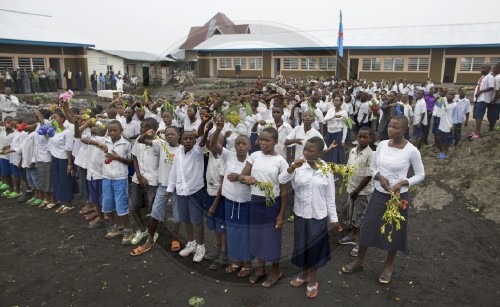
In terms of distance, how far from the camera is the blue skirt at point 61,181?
19.8 feet

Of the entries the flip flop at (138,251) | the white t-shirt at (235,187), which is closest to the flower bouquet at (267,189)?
the white t-shirt at (235,187)

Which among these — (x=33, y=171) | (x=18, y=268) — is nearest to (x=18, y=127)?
(x=33, y=171)

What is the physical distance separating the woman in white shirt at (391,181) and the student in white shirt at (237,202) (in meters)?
1.34

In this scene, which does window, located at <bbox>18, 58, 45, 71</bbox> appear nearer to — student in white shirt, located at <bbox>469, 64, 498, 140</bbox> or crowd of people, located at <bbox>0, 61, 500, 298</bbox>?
crowd of people, located at <bbox>0, 61, 500, 298</bbox>

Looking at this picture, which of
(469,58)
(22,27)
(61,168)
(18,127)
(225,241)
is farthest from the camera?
(469,58)

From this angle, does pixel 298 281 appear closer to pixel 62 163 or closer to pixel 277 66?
pixel 62 163

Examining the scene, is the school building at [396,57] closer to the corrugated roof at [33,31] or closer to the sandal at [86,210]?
the corrugated roof at [33,31]

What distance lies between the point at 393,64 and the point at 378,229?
2566 centimetres

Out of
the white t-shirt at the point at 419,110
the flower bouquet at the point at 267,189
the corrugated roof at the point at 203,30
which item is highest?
the corrugated roof at the point at 203,30

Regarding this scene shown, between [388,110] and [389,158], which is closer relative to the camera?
[389,158]

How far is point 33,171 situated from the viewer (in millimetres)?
6555

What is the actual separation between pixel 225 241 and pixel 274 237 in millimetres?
901

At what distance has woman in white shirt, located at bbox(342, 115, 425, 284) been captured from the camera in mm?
3648

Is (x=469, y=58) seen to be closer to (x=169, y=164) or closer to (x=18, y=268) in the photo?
(x=169, y=164)
